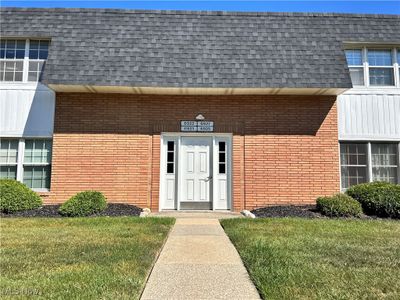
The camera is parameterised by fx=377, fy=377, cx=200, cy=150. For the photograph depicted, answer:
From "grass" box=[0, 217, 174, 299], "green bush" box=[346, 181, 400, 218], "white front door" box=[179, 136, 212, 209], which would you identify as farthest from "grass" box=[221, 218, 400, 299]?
"white front door" box=[179, 136, 212, 209]

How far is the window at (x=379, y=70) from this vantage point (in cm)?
1327

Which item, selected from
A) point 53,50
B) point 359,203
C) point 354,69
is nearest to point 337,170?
point 359,203

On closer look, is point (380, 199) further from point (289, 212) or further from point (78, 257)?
point (78, 257)

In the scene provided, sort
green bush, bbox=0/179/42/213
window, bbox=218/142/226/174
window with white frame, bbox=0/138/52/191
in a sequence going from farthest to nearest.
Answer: window, bbox=218/142/226/174 → window with white frame, bbox=0/138/52/191 → green bush, bbox=0/179/42/213

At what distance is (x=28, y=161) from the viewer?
41.5ft

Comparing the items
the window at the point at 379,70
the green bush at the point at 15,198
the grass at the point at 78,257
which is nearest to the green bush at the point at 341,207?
the grass at the point at 78,257

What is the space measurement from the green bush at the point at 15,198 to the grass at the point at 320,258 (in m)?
6.13

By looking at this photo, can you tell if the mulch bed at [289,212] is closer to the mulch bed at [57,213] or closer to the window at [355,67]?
the mulch bed at [57,213]

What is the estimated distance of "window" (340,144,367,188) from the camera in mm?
12961

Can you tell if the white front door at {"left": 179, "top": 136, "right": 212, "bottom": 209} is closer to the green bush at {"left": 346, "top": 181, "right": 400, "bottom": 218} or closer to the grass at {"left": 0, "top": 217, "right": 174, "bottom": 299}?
the grass at {"left": 0, "top": 217, "right": 174, "bottom": 299}

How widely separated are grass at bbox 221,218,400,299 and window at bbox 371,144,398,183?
15.5 ft

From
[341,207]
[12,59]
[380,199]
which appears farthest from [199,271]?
[12,59]

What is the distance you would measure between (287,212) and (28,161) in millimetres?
8576

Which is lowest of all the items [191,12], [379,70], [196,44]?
[379,70]
